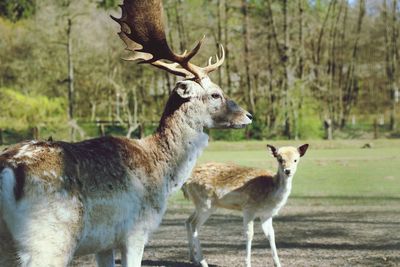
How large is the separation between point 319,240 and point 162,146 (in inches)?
234

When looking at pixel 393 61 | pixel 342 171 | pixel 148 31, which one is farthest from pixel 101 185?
pixel 393 61

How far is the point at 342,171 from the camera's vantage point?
28766mm

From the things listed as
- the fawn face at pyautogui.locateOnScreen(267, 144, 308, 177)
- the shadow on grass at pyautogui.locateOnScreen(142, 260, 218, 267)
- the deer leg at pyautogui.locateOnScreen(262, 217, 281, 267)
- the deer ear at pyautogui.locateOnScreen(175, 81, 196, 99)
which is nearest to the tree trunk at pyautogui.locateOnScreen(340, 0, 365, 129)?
the fawn face at pyautogui.locateOnScreen(267, 144, 308, 177)

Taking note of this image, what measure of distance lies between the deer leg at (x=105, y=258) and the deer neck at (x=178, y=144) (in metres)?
0.77

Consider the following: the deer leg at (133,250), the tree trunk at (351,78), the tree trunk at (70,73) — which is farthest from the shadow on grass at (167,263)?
the tree trunk at (351,78)

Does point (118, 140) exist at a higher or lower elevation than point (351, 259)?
higher

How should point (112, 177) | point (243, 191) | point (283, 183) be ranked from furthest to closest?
1. point (243, 191)
2. point (283, 183)
3. point (112, 177)

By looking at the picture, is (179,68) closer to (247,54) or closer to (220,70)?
(220,70)

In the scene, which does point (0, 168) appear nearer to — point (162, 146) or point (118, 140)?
point (118, 140)

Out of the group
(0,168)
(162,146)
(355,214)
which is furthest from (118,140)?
(355,214)

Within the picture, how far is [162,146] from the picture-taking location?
23.5ft

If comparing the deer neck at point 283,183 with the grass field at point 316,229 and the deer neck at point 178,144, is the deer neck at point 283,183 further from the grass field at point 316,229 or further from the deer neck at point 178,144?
the deer neck at point 178,144

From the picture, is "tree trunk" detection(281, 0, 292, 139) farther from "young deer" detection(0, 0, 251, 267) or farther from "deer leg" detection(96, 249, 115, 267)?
"deer leg" detection(96, 249, 115, 267)

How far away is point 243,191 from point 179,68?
349 centimetres
